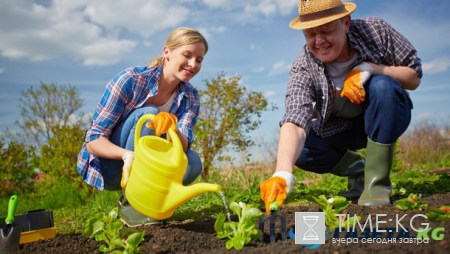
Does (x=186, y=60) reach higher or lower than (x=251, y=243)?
higher

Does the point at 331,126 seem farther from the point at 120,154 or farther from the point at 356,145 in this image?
the point at 120,154

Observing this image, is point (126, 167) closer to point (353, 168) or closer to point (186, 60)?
point (186, 60)

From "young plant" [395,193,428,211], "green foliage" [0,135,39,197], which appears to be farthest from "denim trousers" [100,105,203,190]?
"green foliage" [0,135,39,197]

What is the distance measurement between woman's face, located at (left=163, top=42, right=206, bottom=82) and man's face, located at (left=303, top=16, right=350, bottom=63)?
0.68m

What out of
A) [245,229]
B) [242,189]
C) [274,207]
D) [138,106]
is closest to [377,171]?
[274,207]

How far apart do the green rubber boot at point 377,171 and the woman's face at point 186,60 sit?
48.6 inches

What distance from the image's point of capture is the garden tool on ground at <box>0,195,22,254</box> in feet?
6.84

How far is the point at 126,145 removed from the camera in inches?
106

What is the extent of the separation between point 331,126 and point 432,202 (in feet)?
2.79

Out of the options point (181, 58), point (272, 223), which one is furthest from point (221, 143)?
point (272, 223)

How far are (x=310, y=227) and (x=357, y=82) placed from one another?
1202 millimetres

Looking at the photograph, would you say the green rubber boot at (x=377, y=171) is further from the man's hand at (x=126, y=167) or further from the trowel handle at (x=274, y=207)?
the man's hand at (x=126, y=167)

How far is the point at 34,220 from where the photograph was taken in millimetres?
2367

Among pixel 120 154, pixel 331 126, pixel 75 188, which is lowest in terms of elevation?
pixel 75 188
